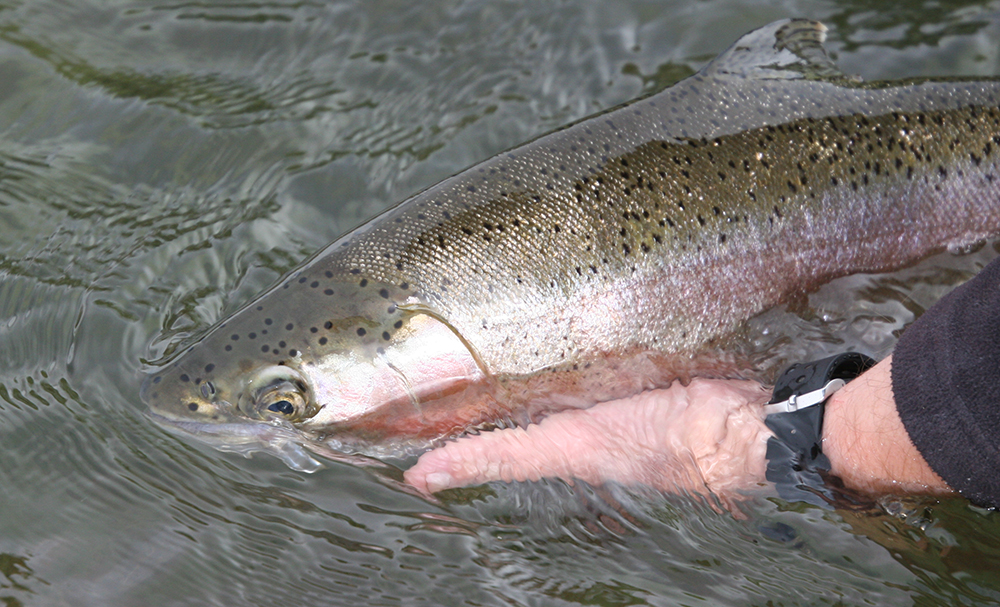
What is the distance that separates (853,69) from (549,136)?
177 cm

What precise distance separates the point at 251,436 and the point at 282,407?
13cm

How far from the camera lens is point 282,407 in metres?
2.02

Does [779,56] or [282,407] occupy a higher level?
[779,56]

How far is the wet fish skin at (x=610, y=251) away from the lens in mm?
Result: 2068

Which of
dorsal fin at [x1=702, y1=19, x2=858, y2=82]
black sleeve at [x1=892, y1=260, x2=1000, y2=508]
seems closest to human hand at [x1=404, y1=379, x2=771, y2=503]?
black sleeve at [x1=892, y1=260, x2=1000, y2=508]

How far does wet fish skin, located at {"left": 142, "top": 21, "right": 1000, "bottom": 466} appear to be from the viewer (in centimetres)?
207

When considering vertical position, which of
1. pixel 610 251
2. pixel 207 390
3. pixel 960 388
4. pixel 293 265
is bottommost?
pixel 960 388

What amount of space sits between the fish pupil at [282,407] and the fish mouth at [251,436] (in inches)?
1.6

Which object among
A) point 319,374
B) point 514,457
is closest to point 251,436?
point 319,374

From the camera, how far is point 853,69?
3430 mm

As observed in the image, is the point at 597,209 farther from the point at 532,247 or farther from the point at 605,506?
the point at 605,506

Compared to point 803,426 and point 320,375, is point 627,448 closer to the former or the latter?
point 803,426

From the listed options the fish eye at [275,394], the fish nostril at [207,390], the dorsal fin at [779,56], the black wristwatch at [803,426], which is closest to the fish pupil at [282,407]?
the fish eye at [275,394]

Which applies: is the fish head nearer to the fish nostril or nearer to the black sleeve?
the fish nostril
